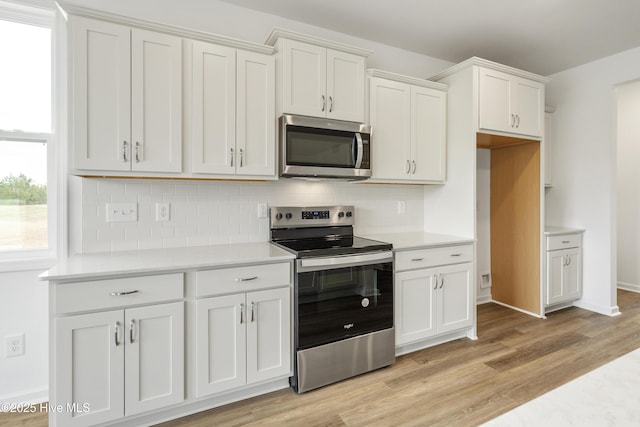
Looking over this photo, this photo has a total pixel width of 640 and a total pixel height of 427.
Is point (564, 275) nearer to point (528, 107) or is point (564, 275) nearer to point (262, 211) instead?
point (528, 107)

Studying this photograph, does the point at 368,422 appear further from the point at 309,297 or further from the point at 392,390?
the point at 309,297

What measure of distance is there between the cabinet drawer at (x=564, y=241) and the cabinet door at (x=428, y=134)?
4.63ft

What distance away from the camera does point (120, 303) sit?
5.54ft

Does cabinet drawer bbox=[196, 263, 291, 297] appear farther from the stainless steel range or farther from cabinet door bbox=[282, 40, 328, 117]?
cabinet door bbox=[282, 40, 328, 117]

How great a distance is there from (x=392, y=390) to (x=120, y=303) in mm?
1734

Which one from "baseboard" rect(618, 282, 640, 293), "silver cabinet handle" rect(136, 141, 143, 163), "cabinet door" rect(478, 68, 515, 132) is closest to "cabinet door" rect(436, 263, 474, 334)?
"cabinet door" rect(478, 68, 515, 132)

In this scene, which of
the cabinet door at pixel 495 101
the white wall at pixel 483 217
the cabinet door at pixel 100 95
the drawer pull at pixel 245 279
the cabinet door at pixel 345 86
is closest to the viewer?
the cabinet door at pixel 100 95

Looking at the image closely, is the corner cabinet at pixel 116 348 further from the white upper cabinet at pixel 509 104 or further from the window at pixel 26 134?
the white upper cabinet at pixel 509 104

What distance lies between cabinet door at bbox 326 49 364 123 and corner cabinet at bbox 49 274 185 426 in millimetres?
1660

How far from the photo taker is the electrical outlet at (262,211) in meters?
2.61

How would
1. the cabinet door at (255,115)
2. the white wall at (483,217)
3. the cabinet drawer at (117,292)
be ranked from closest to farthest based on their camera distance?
the cabinet drawer at (117,292), the cabinet door at (255,115), the white wall at (483,217)

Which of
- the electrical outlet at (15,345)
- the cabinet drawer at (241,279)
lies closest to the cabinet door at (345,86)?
the cabinet drawer at (241,279)

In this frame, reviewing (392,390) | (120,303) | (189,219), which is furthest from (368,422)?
(189,219)

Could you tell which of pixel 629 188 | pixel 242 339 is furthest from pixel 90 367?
pixel 629 188
